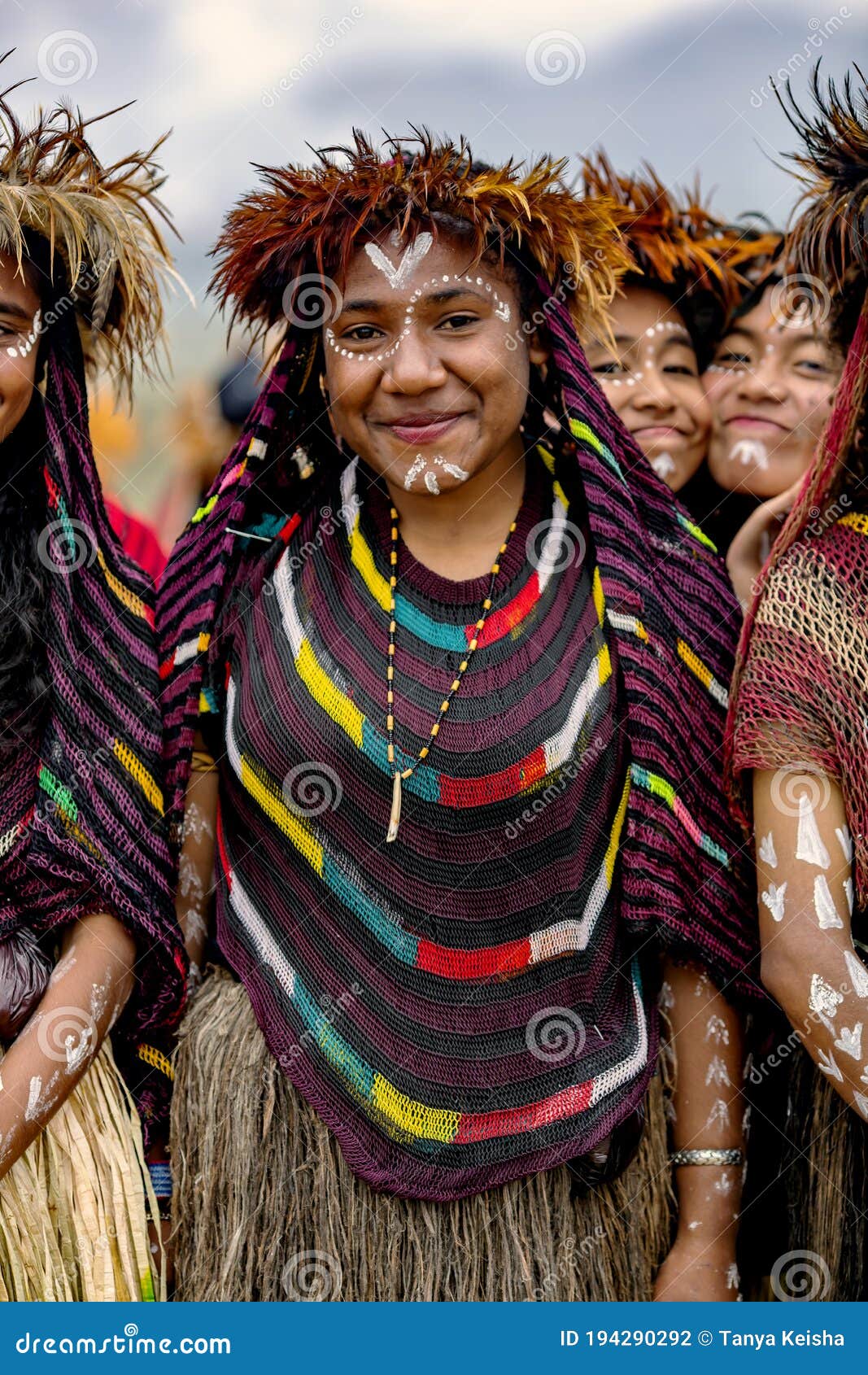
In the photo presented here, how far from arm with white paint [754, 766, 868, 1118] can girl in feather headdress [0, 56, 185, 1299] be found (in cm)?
94

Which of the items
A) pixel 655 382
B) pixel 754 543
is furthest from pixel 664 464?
pixel 754 543

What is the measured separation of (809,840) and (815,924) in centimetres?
12

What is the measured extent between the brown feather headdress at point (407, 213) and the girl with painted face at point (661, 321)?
872 millimetres

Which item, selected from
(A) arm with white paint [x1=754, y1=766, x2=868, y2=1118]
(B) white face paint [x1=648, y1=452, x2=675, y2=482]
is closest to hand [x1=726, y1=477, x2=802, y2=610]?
(B) white face paint [x1=648, y1=452, x2=675, y2=482]

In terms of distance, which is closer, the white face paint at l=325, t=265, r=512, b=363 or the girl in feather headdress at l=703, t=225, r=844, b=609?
the white face paint at l=325, t=265, r=512, b=363

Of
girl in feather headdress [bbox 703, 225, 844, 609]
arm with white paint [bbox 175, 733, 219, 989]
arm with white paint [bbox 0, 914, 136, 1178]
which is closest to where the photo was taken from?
arm with white paint [bbox 0, 914, 136, 1178]

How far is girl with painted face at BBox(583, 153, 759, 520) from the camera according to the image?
345 cm

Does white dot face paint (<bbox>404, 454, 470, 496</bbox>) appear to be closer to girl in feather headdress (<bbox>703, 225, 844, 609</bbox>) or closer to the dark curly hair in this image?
the dark curly hair

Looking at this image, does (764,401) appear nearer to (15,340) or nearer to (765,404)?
(765,404)

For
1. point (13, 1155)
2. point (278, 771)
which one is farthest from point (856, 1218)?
point (13, 1155)

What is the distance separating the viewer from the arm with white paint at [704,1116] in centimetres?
248

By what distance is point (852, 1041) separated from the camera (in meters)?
2.22

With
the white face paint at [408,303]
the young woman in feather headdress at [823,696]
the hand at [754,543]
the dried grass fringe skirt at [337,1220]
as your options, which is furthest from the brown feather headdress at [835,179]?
the dried grass fringe skirt at [337,1220]

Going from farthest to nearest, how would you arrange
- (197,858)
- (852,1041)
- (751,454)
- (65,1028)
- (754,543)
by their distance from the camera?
(751,454) < (754,543) < (197,858) < (65,1028) < (852,1041)
